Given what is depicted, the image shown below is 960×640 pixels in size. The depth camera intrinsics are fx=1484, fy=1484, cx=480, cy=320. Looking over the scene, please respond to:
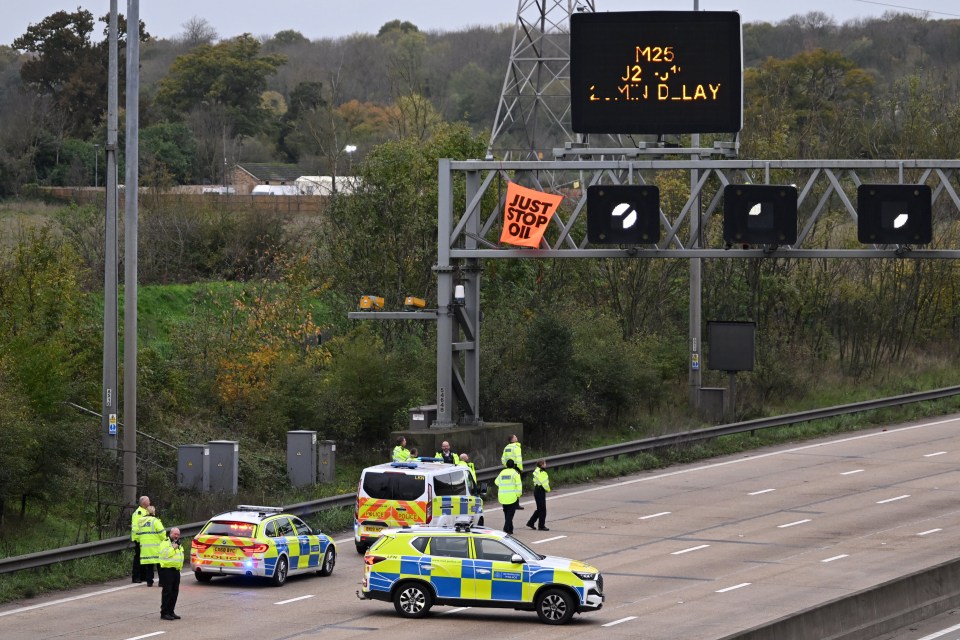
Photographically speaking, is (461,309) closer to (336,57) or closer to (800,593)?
(800,593)

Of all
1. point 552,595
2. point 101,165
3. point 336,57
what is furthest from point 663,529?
point 336,57

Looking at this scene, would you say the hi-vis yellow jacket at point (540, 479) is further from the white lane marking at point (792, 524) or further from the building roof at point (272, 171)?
the building roof at point (272, 171)

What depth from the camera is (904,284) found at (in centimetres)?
6031

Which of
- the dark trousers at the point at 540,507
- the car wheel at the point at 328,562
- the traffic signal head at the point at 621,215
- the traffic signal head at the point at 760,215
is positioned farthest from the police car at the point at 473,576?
the traffic signal head at the point at 760,215

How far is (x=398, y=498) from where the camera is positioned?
25.8m

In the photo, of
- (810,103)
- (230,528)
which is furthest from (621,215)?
(810,103)

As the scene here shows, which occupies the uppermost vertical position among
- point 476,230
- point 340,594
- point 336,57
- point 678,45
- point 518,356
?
point 336,57

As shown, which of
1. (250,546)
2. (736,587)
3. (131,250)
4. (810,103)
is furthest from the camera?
(810,103)

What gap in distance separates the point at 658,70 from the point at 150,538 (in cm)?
1378

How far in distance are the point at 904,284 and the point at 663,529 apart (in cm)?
3454

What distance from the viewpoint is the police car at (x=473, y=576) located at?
2081cm

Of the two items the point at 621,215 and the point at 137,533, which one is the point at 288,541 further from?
the point at 621,215

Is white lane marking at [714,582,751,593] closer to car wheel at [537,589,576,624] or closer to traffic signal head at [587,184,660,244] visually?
car wheel at [537,589,576,624]

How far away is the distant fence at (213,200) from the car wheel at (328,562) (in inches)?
1235
